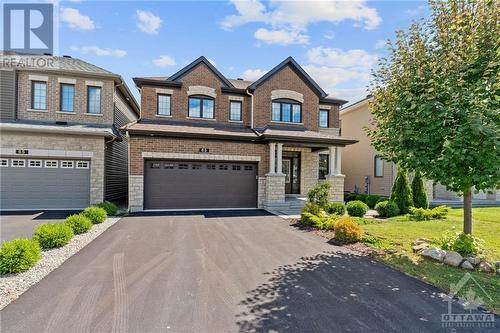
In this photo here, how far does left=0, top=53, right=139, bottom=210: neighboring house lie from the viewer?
12570mm

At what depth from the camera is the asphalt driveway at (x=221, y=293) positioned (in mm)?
3643

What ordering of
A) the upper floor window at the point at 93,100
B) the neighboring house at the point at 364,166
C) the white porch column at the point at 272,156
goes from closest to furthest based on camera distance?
the white porch column at the point at 272,156 → the upper floor window at the point at 93,100 → the neighboring house at the point at 364,166

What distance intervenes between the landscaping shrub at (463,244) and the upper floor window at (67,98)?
1740cm

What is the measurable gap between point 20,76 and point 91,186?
7013mm

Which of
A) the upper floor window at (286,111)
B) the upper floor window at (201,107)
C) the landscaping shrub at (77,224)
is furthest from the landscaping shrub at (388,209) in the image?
the landscaping shrub at (77,224)

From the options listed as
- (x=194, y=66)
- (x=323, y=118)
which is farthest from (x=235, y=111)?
(x=323, y=118)

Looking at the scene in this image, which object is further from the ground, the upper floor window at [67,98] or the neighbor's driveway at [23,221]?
the upper floor window at [67,98]

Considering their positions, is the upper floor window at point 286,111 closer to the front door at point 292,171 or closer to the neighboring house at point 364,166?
the front door at point 292,171

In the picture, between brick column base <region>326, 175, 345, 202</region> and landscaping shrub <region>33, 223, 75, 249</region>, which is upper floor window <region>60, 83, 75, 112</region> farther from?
brick column base <region>326, 175, 345, 202</region>

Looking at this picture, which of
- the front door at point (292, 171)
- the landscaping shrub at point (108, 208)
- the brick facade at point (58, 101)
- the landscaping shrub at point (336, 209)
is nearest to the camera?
the landscaping shrub at point (108, 208)

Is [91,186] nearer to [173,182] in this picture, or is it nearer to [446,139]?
[173,182]

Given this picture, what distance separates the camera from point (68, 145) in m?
13.0

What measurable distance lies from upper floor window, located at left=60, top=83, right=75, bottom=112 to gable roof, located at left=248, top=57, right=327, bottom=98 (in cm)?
1001

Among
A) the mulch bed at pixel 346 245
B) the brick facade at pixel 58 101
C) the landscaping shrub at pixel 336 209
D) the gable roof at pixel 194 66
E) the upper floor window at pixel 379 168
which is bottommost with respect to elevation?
the mulch bed at pixel 346 245
